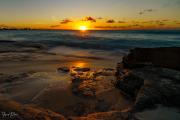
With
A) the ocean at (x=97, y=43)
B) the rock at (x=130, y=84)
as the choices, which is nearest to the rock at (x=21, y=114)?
the rock at (x=130, y=84)

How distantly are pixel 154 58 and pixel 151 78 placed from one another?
5.67 ft

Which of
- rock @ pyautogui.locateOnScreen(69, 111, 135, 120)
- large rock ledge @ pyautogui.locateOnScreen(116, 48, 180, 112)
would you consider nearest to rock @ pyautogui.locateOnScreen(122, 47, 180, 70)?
large rock ledge @ pyautogui.locateOnScreen(116, 48, 180, 112)

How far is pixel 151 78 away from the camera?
5039 millimetres

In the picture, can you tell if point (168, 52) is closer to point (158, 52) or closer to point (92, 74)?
point (158, 52)

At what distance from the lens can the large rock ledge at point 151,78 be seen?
13.7ft

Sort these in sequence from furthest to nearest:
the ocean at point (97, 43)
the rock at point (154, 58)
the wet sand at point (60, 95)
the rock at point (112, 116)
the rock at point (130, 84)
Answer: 1. the ocean at point (97, 43)
2. the rock at point (154, 58)
3. the rock at point (130, 84)
4. the wet sand at point (60, 95)
5. the rock at point (112, 116)

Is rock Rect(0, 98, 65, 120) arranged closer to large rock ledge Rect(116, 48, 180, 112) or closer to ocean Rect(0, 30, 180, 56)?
large rock ledge Rect(116, 48, 180, 112)

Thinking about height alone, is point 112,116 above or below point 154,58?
below

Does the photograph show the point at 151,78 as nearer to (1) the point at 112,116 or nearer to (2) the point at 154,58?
(2) the point at 154,58

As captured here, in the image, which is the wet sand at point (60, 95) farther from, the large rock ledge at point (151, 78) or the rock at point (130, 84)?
the large rock ledge at point (151, 78)

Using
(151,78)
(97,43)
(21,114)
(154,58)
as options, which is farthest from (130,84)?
(97,43)

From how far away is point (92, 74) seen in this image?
294 inches

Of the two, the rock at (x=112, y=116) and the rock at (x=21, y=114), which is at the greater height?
the rock at (x=21, y=114)

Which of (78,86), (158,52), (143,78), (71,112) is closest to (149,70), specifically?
(143,78)
